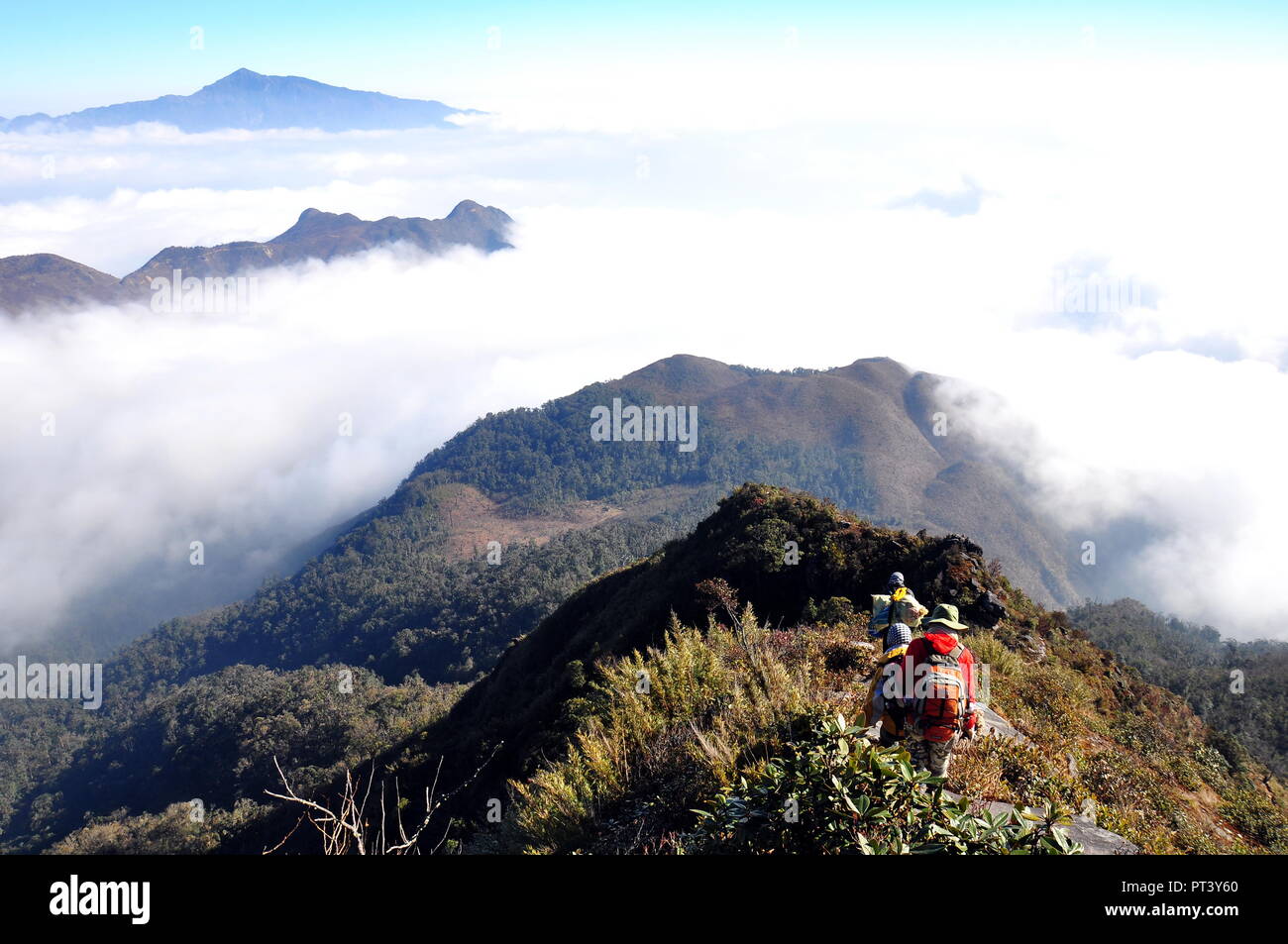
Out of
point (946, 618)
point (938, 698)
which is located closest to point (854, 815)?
point (938, 698)

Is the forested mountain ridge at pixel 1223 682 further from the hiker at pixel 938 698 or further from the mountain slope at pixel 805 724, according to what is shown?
the hiker at pixel 938 698

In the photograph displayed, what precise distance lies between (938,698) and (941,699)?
0.02 meters

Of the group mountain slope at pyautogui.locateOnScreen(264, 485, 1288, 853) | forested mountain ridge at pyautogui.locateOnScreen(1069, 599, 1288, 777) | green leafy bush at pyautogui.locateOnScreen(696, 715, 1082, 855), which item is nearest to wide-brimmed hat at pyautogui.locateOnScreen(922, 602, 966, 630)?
mountain slope at pyautogui.locateOnScreen(264, 485, 1288, 853)

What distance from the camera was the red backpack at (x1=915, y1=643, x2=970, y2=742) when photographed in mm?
5824

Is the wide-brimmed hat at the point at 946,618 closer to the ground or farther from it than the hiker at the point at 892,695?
farther from it

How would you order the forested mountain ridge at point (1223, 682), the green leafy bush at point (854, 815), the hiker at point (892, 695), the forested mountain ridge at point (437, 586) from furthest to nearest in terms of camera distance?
the forested mountain ridge at point (437, 586) < the forested mountain ridge at point (1223, 682) < the hiker at point (892, 695) < the green leafy bush at point (854, 815)

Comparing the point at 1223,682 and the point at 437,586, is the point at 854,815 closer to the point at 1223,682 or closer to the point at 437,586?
the point at 1223,682

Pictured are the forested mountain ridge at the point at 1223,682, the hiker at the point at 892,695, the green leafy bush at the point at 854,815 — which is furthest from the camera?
the forested mountain ridge at the point at 1223,682

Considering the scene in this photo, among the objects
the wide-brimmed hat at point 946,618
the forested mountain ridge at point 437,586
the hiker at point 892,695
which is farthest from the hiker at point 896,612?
the forested mountain ridge at point 437,586

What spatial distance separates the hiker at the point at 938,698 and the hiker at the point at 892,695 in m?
0.09

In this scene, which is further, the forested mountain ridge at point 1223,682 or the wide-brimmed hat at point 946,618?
the forested mountain ridge at point 1223,682

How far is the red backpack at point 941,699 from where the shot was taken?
5.82 metres

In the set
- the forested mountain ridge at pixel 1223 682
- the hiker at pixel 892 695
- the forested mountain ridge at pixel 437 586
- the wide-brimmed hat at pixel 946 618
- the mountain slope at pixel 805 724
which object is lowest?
the forested mountain ridge at pixel 437 586
